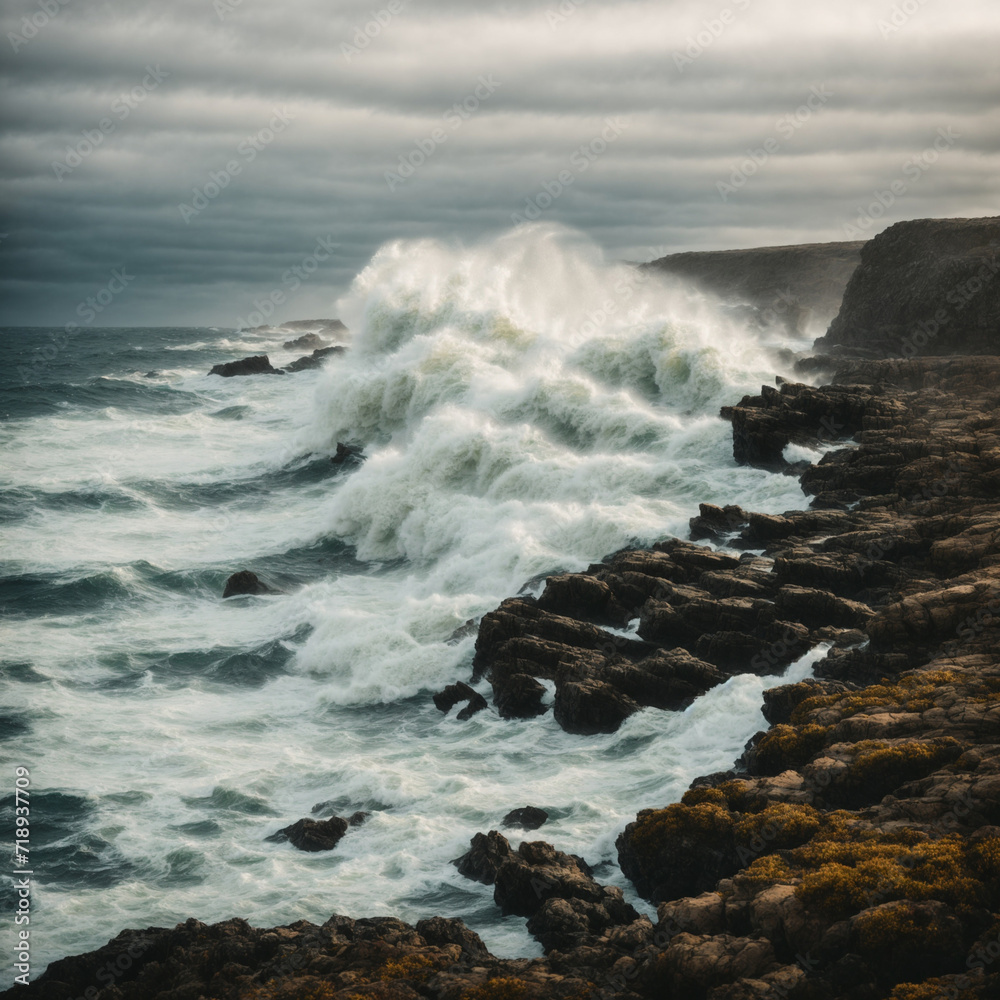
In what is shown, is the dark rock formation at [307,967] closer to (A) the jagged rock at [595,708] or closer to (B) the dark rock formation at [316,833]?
(B) the dark rock formation at [316,833]

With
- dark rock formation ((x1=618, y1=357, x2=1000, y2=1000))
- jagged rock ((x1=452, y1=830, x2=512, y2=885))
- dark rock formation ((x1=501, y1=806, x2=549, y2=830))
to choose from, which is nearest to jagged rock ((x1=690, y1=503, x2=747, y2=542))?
dark rock formation ((x1=618, y1=357, x2=1000, y2=1000))

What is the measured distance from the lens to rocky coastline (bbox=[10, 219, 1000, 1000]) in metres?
11.6

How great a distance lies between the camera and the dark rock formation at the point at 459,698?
77.4 feet

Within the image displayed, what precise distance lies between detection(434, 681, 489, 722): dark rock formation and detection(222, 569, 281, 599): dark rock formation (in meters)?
11.5

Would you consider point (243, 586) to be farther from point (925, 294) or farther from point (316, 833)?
point (925, 294)

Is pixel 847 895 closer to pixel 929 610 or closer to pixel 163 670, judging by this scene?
pixel 929 610

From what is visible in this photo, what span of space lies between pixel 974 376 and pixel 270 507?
32.4 meters

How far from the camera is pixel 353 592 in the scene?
1324 inches

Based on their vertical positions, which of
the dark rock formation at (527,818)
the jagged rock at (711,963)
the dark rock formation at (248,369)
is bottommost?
the dark rock formation at (527,818)

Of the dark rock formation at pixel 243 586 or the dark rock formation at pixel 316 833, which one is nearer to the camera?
the dark rock formation at pixel 316 833

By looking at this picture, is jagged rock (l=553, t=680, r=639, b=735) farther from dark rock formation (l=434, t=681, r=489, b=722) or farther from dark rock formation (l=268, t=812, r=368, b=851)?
dark rock formation (l=268, t=812, r=368, b=851)

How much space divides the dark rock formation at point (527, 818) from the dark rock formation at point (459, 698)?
544 cm

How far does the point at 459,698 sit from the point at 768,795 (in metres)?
10.3

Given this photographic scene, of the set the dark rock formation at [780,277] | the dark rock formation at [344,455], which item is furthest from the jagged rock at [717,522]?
the dark rock formation at [780,277]
